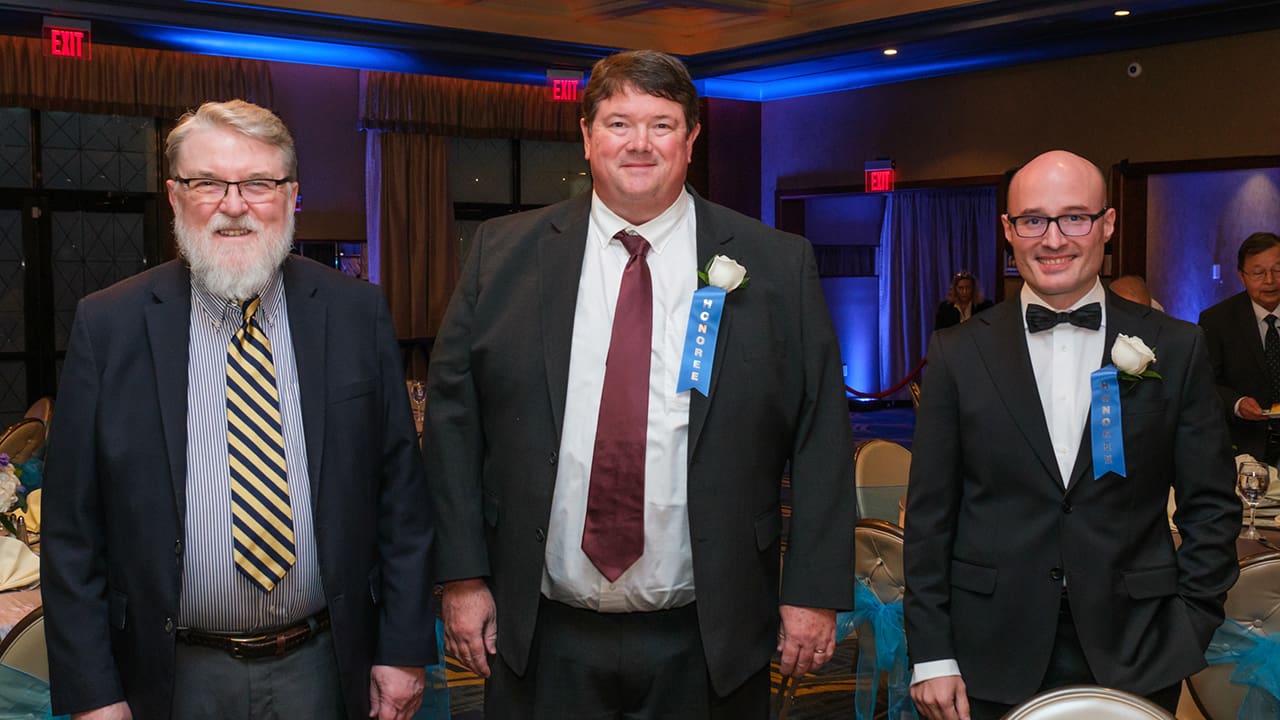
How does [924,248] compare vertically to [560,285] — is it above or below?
above

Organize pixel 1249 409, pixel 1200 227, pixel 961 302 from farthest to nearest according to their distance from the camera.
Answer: pixel 961 302 → pixel 1200 227 → pixel 1249 409

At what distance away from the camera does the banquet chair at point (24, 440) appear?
5.74 metres

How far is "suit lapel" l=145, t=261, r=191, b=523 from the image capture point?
2.08 meters

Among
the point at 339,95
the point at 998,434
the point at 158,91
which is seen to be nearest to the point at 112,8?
the point at 158,91

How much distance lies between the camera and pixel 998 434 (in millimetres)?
2336

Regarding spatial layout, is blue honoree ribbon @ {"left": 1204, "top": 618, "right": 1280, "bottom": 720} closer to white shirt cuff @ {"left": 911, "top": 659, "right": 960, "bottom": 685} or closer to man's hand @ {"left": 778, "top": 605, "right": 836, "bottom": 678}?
white shirt cuff @ {"left": 911, "top": 659, "right": 960, "bottom": 685}

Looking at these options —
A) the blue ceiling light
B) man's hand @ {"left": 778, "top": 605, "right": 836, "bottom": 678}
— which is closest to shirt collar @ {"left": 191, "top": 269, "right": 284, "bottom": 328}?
man's hand @ {"left": 778, "top": 605, "right": 836, "bottom": 678}

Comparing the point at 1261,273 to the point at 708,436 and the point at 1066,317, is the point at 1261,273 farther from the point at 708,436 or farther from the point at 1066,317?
the point at 708,436

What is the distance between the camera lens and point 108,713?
2.08 m

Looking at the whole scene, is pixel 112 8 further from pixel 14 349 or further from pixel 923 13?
pixel 923 13

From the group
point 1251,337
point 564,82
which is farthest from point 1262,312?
point 564,82

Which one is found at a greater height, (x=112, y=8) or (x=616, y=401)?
(x=112, y=8)

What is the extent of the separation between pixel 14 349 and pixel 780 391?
9.73 m

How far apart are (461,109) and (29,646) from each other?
10.3 meters
